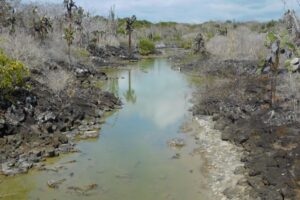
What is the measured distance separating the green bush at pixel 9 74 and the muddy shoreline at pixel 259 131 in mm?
11953

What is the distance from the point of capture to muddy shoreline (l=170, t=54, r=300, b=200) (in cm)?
1575

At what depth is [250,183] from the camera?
16.2 m

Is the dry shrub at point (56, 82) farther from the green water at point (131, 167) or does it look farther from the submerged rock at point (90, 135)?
the submerged rock at point (90, 135)

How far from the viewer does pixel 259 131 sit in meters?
22.0

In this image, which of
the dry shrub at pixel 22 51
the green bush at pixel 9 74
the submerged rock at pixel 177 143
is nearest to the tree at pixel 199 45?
the dry shrub at pixel 22 51

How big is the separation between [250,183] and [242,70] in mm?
31815

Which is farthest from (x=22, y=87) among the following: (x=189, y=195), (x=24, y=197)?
(x=189, y=195)

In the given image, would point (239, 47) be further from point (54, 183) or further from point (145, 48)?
point (54, 183)

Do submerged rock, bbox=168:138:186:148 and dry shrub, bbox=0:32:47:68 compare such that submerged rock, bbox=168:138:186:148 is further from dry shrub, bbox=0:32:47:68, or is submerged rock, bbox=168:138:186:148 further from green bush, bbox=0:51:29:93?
dry shrub, bbox=0:32:47:68

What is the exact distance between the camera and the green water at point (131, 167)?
53.8 ft

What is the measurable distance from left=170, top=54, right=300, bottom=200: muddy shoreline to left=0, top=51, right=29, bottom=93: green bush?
12.0m

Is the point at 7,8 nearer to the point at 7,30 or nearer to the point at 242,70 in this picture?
the point at 7,30

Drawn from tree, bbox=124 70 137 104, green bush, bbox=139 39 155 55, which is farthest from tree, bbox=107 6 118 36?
tree, bbox=124 70 137 104

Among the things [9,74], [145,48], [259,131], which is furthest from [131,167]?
[145,48]
